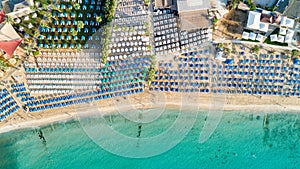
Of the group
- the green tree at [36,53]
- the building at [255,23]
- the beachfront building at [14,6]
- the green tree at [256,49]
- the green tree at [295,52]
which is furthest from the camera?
the green tree at [256,49]

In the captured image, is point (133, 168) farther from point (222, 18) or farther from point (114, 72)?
point (222, 18)

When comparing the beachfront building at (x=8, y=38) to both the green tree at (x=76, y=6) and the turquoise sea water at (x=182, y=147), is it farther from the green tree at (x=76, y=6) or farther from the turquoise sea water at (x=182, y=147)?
the turquoise sea water at (x=182, y=147)

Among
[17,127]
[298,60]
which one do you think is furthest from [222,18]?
[17,127]

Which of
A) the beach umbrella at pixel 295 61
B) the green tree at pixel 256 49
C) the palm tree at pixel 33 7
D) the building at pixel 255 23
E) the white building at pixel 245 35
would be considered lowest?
the beach umbrella at pixel 295 61

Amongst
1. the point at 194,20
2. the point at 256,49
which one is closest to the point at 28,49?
the point at 194,20

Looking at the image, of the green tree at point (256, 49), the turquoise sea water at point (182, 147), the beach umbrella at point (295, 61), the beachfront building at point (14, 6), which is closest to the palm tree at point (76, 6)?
the beachfront building at point (14, 6)

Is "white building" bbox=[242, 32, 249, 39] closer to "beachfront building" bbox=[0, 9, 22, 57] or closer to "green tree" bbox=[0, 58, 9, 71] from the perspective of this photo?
"beachfront building" bbox=[0, 9, 22, 57]

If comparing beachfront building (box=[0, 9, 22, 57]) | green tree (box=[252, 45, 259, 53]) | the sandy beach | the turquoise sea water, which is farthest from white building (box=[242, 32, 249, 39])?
beachfront building (box=[0, 9, 22, 57])
